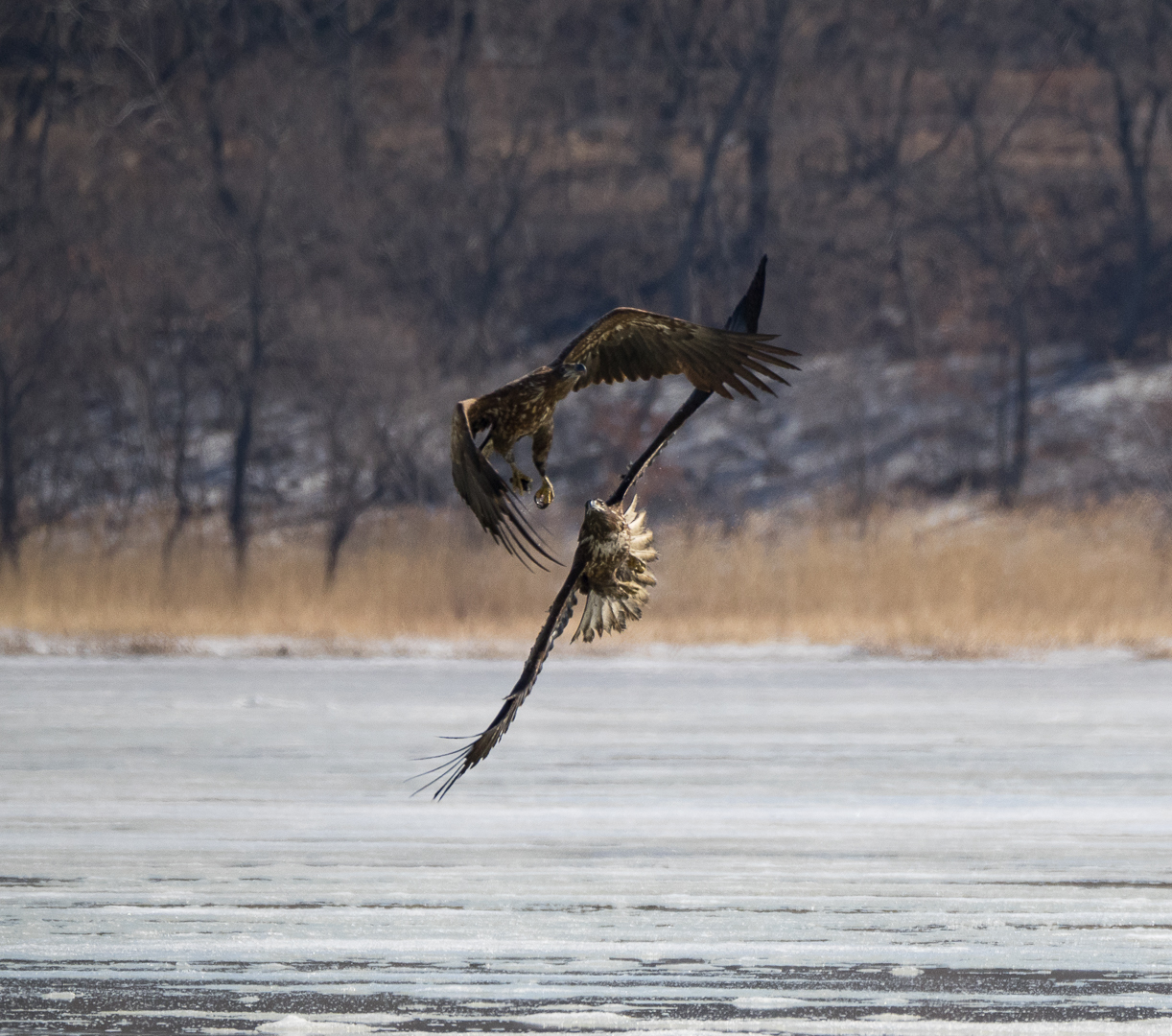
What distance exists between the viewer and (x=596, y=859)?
337 inches

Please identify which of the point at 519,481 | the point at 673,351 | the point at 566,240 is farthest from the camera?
the point at 566,240

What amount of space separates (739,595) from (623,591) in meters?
13.4

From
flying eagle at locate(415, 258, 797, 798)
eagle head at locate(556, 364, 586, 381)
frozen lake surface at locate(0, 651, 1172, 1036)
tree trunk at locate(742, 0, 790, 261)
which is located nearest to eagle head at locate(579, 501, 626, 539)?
flying eagle at locate(415, 258, 797, 798)

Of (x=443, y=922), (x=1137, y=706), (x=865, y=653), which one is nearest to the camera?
(x=443, y=922)

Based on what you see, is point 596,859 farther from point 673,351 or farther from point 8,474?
point 8,474

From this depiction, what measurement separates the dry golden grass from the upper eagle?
38.6ft

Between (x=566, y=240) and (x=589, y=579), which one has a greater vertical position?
(x=566, y=240)

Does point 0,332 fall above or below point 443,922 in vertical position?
above

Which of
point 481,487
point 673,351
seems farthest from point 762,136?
point 481,487

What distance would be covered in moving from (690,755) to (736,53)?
62.4 feet

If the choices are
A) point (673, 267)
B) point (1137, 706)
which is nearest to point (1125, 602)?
point (1137, 706)

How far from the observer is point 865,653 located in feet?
52.1

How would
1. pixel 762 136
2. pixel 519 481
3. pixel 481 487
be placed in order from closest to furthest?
pixel 481 487 → pixel 519 481 → pixel 762 136

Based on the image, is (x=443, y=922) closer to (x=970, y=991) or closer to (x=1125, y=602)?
(x=970, y=991)
